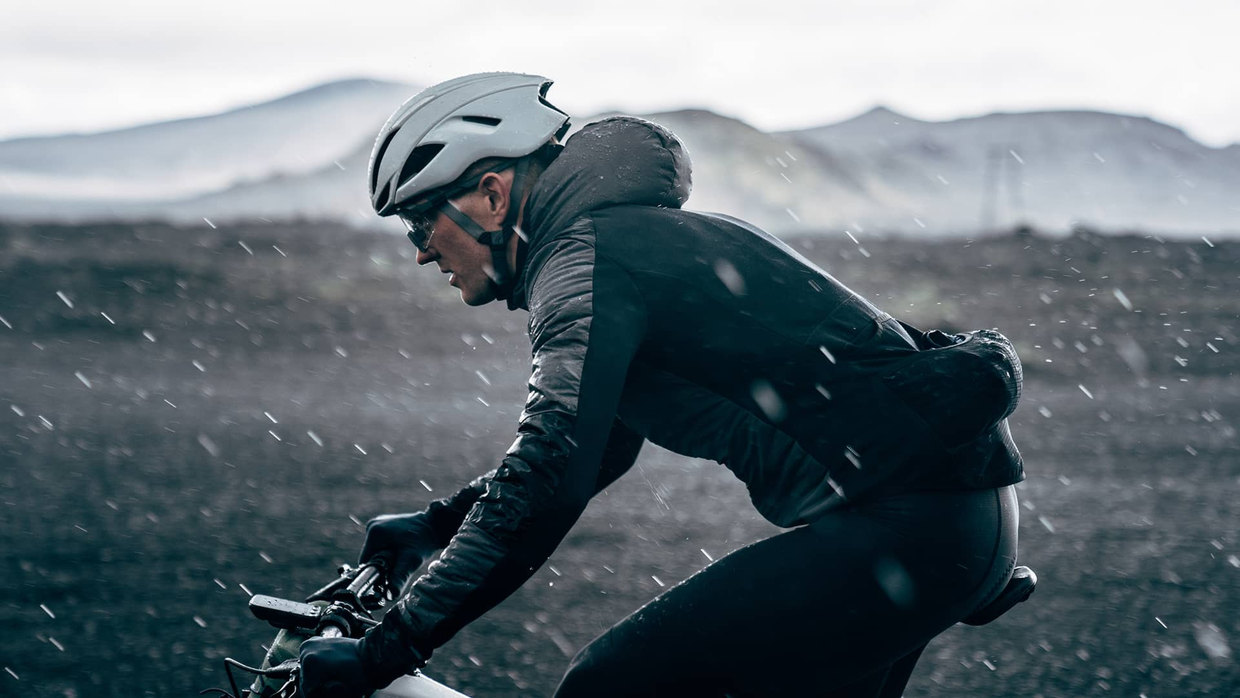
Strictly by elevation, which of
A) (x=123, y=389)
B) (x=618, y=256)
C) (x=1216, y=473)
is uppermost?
(x=618, y=256)

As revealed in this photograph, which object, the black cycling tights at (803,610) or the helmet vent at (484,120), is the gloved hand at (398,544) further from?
the helmet vent at (484,120)

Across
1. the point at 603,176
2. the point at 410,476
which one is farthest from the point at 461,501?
the point at 410,476

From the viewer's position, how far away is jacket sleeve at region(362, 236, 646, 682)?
193 cm

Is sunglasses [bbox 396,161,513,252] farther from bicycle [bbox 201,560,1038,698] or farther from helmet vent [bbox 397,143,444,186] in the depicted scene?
bicycle [bbox 201,560,1038,698]

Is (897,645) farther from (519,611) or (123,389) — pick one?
(123,389)

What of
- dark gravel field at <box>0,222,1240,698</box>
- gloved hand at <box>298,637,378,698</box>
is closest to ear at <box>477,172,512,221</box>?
gloved hand at <box>298,637,378,698</box>

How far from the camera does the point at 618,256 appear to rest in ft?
7.26

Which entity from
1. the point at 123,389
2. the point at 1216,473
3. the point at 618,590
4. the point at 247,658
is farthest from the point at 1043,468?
the point at 123,389

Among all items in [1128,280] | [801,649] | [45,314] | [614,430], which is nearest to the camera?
[801,649]

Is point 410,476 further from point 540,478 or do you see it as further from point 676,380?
point 540,478

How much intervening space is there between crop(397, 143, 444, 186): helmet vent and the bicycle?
2.64 ft

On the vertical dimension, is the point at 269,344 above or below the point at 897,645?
below

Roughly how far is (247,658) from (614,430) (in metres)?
2.87

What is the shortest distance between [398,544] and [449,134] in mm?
869
